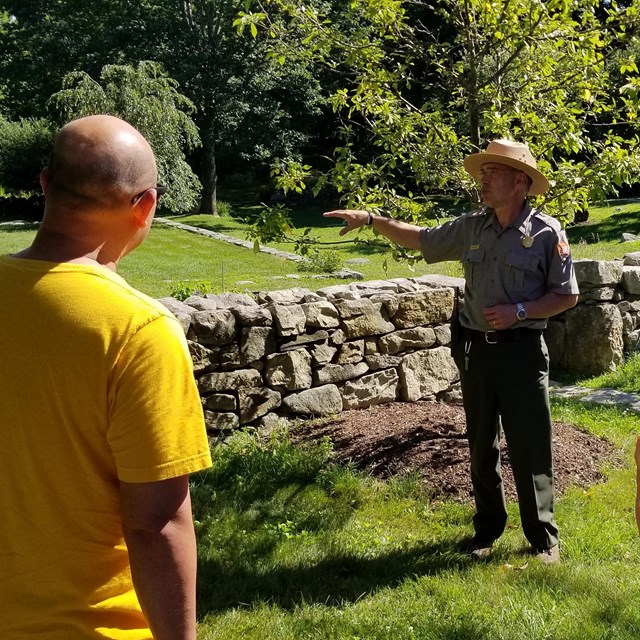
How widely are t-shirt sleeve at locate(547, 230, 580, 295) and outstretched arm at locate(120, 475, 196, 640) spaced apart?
2797mm

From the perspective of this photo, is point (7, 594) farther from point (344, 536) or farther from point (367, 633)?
point (344, 536)

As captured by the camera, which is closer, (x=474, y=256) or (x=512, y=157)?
(x=512, y=157)

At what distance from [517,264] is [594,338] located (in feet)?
14.3

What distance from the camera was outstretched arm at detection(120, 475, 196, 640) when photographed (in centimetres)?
143

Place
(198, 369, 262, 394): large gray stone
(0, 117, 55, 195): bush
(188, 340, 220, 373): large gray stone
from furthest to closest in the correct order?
(0, 117, 55, 195): bush, (198, 369, 262, 394): large gray stone, (188, 340, 220, 373): large gray stone

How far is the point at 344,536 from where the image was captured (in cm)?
422

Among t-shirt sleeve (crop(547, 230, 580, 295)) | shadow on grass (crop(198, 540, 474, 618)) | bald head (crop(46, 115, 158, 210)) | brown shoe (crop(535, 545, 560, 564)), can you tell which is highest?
bald head (crop(46, 115, 158, 210))

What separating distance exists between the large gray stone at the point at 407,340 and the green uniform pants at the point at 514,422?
2221 mm

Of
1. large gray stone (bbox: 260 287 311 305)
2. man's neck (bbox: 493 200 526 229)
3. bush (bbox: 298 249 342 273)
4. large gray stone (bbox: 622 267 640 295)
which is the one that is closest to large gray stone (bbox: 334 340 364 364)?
large gray stone (bbox: 260 287 311 305)

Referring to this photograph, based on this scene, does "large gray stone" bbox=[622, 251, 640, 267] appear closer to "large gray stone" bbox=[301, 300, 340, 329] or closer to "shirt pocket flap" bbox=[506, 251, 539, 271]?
"large gray stone" bbox=[301, 300, 340, 329]

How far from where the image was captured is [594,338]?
778 cm

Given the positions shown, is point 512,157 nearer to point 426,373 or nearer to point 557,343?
point 426,373

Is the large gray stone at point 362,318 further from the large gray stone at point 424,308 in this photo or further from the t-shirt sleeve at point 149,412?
the t-shirt sleeve at point 149,412

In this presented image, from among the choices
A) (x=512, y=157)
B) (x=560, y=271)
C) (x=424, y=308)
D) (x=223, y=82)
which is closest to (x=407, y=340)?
(x=424, y=308)
